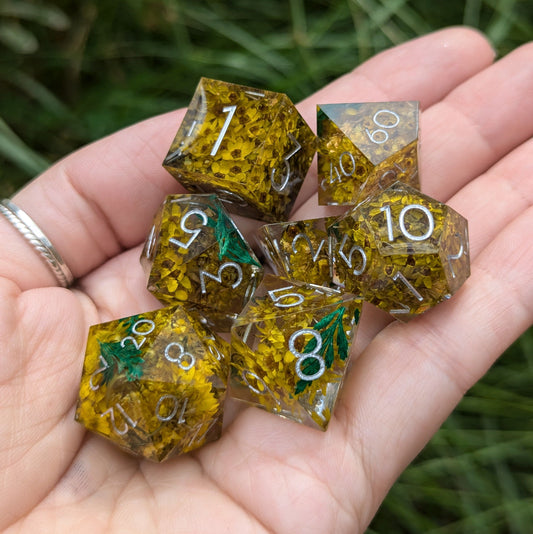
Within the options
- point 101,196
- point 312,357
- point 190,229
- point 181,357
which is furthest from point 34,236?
point 312,357

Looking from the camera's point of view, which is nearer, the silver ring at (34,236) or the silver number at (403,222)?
the silver number at (403,222)

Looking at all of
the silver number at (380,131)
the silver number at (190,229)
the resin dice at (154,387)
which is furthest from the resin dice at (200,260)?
the silver number at (380,131)

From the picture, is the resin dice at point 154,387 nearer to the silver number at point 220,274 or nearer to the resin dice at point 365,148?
the silver number at point 220,274

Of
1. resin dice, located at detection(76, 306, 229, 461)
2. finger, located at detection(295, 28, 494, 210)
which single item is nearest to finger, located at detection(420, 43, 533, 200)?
finger, located at detection(295, 28, 494, 210)

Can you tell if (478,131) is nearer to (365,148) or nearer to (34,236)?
(365,148)

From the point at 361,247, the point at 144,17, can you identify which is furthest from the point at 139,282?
the point at 144,17
